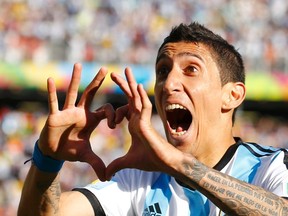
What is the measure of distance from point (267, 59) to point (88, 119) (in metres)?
17.9

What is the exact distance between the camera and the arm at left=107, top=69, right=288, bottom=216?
3536 millimetres

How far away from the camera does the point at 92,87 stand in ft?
13.1

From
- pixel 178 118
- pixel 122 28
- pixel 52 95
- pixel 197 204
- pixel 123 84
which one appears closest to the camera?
pixel 123 84

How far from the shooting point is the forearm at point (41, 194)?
418 centimetres

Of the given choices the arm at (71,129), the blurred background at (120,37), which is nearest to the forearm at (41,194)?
the arm at (71,129)

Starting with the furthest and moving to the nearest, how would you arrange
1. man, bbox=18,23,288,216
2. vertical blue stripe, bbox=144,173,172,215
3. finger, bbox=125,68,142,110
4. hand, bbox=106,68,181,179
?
vertical blue stripe, bbox=144,173,172,215 < man, bbox=18,23,288,216 < finger, bbox=125,68,142,110 < hand, bbox=106,68,181,179

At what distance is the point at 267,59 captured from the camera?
70.5 ft

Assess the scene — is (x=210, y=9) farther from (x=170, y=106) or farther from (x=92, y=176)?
(x=170, y=106)

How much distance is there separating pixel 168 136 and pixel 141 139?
2.72 ft

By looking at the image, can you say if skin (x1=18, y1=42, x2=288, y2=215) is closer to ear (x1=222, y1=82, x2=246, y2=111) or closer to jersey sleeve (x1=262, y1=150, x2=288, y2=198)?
ear (x1=222, y1=82, x2=246, y2=111)

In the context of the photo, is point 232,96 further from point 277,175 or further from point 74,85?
point 74,85

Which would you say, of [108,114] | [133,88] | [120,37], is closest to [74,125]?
[108,114]

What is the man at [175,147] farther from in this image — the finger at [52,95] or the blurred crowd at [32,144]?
the blurred crowd at [32,144]

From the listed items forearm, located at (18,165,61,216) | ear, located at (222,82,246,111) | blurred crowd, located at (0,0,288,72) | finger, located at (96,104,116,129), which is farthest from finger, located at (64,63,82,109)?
blurred crowd, located at (0,0,288,72)
